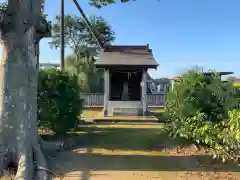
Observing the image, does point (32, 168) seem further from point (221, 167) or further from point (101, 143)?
point (221, 167)

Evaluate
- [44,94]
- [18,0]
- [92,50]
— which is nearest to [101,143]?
[44,94]

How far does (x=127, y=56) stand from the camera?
17.9 m

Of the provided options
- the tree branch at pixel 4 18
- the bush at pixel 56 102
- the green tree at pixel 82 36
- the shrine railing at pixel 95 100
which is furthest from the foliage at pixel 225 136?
the green tree at pixel 82 36

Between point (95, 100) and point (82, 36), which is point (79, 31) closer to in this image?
point (82, 36)

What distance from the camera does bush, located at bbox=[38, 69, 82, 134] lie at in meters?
9.80

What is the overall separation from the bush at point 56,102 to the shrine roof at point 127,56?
634cm

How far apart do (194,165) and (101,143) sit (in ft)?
11.8

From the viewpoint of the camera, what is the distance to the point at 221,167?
7246mm

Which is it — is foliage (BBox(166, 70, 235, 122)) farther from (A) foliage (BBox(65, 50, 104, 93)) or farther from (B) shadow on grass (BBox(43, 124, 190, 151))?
(A) foliage (BBox(65, 50, 104, 93))

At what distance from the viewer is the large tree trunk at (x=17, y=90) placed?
6434 millimetres

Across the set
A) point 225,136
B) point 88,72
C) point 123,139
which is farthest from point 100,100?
point 225,136

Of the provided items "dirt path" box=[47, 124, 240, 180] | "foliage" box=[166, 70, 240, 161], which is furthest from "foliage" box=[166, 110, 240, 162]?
"foliage" box=[166, 70, 240, 161]

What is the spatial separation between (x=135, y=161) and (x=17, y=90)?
3.52 meters

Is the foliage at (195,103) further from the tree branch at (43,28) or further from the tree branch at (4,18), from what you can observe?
the tree branch at (4,18)
